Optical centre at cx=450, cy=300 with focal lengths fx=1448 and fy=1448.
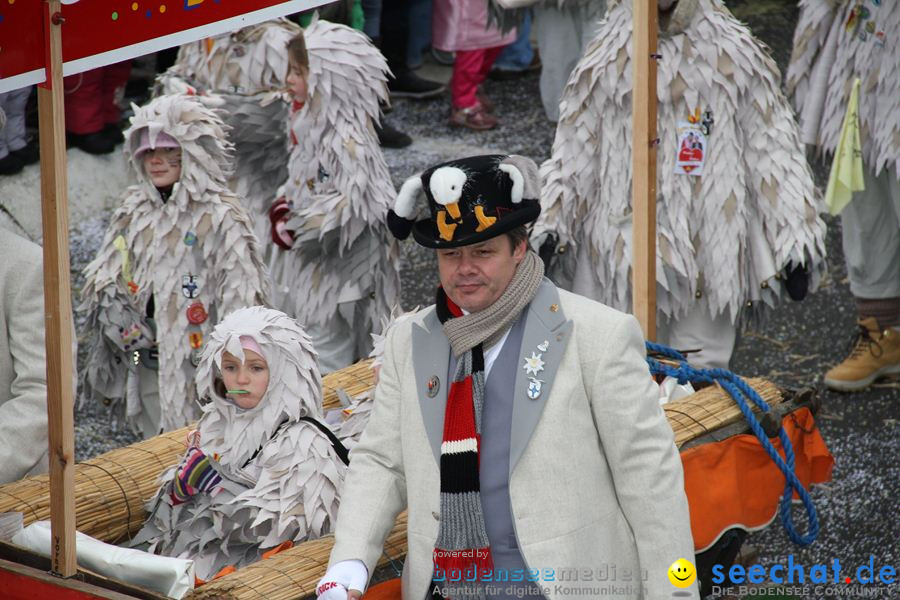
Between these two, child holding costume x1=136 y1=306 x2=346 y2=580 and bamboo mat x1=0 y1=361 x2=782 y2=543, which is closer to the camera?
child holding costume x1=136 y1=306 x2=346 y2=580

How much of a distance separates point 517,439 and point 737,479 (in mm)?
1264

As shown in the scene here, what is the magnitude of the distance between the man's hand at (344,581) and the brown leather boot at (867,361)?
3.71 meters

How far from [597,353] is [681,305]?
7.34 ft

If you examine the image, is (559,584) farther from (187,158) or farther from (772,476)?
(187,158)


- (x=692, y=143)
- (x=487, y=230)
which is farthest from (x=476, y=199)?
(x=692, y=143)

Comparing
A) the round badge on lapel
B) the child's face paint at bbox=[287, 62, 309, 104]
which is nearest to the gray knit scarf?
the round badge on lapel

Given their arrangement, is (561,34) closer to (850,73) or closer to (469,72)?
(469,72)

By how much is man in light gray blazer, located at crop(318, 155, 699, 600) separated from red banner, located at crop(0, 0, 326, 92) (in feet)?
2.03

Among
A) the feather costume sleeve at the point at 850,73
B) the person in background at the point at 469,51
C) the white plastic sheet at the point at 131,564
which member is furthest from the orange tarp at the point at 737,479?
the person in background at the point at 469,51

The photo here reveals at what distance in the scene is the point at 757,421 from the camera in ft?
14.2

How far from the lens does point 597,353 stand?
3211 mm

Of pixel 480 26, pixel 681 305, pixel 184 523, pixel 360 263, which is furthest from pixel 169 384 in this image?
pixel 480 26

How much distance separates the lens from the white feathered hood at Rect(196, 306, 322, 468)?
13.8ft

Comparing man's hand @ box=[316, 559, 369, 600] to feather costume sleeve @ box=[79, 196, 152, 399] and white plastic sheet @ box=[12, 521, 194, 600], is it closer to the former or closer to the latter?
white plastic sheet @ box=[12, 521, 194, 600]
